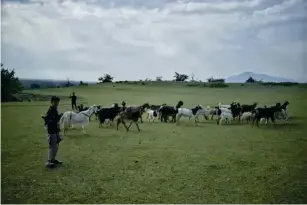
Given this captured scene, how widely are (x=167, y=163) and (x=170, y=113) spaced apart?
5.57 meters

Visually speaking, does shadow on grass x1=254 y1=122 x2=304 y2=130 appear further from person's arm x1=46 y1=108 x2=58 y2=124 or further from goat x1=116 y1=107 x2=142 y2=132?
person's arm x1=46 y1=108 x2=58 y2=124

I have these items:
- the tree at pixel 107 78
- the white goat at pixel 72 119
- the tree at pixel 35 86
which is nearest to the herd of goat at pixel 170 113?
the white goat at pixel 72 119

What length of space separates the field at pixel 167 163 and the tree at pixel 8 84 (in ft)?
2.70

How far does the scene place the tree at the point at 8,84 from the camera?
704 cm

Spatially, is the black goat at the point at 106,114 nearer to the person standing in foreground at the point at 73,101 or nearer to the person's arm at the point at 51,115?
the person standing in foreground at the point at 73,101

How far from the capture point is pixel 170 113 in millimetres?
11312

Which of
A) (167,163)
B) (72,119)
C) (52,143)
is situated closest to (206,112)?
(72,119)

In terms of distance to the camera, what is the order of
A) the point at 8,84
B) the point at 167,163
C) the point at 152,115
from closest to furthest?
the point at 167,163 < the point at 8,84 < the point at 152,115

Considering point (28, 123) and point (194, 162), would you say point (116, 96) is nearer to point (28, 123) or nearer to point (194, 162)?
point (28, 123)

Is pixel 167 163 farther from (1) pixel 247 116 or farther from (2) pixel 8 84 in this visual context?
(1) pixel 247 116

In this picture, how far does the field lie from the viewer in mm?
4520

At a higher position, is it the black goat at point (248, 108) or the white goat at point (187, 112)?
the black goat at point (248, 108)

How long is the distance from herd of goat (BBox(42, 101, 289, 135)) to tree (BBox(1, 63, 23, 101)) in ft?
4.35

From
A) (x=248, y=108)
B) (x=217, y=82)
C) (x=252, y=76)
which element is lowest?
(x=248, y=108)
